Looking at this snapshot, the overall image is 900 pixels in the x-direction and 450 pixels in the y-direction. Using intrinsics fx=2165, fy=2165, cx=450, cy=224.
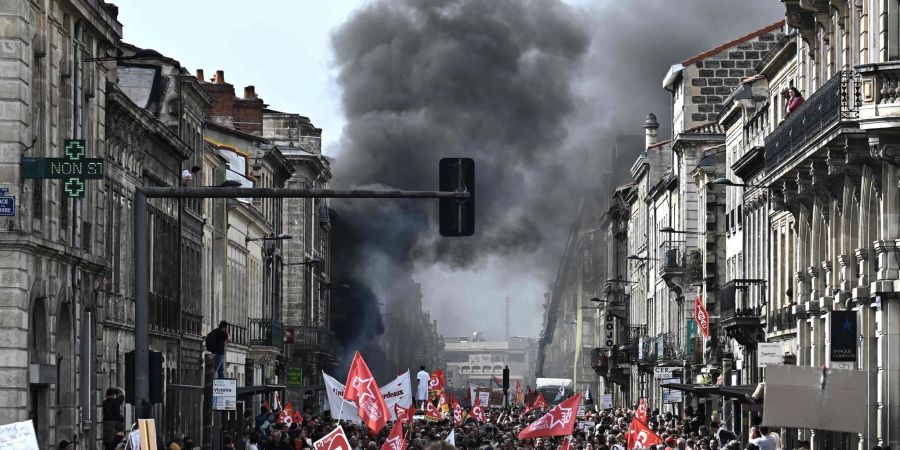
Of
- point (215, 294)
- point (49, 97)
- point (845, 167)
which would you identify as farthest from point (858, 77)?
point (215, 294)

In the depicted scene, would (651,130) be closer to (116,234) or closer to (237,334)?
(237,334)

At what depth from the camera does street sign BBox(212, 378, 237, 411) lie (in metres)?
39.9

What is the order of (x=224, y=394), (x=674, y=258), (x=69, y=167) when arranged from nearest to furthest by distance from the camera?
(x=69, y=167) < (x=224, y=394) < (x=674, y=258)

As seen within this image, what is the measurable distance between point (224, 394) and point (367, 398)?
4836 mm

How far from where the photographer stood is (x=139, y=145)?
5109cm

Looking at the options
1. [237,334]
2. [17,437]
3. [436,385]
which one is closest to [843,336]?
[17,437]

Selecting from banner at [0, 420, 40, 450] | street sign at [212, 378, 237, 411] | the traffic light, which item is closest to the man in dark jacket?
street sign at [212, 378, 237, 411]

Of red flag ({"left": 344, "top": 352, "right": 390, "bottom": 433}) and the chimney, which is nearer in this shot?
red flag ({"left": 344, "top": 352, "right": 390, "bottom": 433})

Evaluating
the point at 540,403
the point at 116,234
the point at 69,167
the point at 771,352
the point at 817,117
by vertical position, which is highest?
the point at 817,117

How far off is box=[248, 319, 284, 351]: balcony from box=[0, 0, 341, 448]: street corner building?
0.11m

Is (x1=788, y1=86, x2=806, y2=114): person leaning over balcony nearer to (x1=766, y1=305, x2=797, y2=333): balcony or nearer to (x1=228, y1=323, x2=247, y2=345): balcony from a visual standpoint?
(x1=766, y1=305, x2=797, y2=333): balcony

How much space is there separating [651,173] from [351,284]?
24.2 metres

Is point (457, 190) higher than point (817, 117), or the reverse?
point (817, 117)

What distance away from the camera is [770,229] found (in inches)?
2153
